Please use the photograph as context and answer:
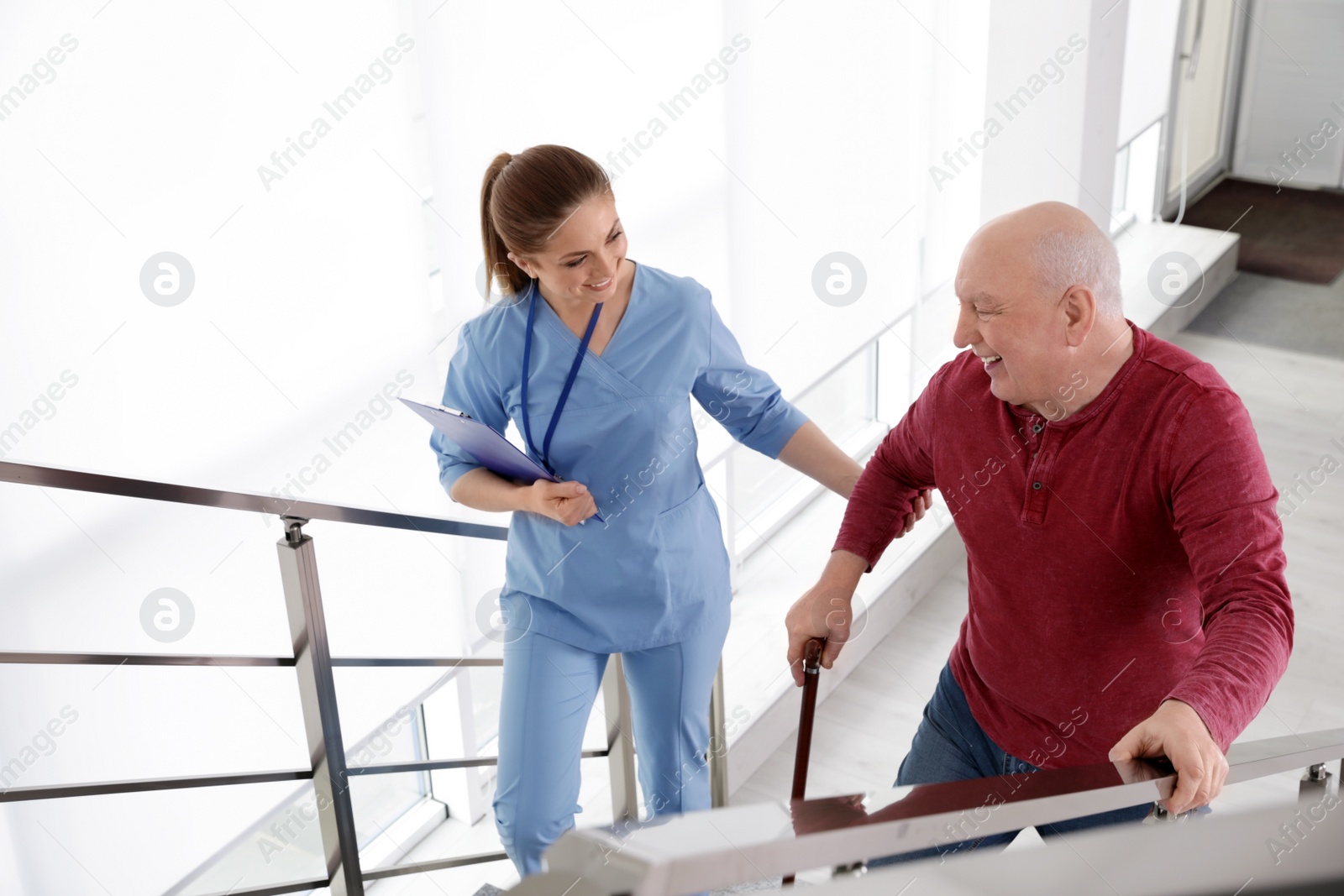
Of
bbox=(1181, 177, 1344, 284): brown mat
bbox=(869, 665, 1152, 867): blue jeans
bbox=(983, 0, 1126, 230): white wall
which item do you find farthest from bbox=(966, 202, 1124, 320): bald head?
bbox=(1181, 177, 1344, 284): brown mat

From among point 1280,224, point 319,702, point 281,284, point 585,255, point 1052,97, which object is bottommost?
point 319,702

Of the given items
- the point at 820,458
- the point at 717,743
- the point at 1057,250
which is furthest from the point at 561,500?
the point at 1057,250

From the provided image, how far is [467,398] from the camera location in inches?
81.7

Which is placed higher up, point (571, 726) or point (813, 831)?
point (813, 831)

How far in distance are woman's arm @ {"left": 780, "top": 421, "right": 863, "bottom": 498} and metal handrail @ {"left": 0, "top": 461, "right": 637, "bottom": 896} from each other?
49 cm

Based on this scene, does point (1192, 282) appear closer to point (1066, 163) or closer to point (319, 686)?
point (1066, 163)

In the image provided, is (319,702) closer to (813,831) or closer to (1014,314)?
(1014,314)

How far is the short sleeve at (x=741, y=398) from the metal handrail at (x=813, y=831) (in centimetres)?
120

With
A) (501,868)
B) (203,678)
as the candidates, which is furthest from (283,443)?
(501,868)

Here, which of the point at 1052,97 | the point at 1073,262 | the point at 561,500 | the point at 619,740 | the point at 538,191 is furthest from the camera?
the point at 1052,97

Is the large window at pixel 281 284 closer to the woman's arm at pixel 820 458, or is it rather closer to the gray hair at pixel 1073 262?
the woman's arm at pixel 820 458

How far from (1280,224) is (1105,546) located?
626 cm

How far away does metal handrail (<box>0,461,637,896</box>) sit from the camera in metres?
1.58

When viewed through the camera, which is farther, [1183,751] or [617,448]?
[617,448]
